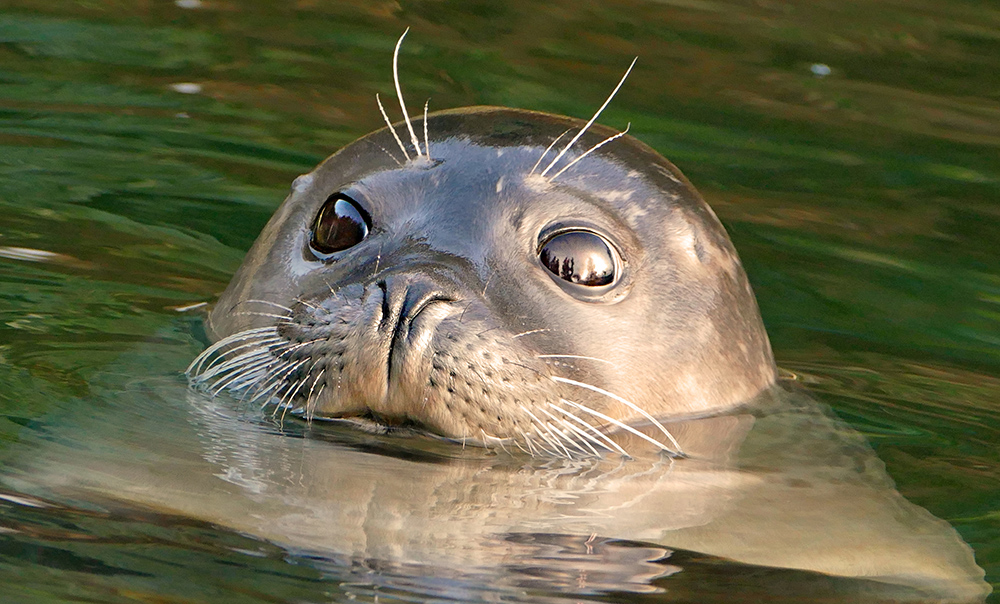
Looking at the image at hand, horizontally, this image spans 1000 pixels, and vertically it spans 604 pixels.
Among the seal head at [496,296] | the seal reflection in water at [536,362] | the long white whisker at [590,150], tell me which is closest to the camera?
the seal reflection in water at [536,362]

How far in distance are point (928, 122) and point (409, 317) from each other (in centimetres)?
475

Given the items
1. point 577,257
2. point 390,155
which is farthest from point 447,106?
point 577,257

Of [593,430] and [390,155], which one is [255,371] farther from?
[593,430]

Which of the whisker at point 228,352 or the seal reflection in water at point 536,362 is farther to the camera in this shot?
the whisker at point 228,352

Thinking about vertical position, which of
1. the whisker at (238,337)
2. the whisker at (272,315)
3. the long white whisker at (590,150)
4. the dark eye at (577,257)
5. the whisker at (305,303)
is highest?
the long white whisker at (590,150)

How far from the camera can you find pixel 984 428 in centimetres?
471

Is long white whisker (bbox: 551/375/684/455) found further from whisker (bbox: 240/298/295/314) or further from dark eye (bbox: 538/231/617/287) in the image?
whisker (bbox: 240/298/295/314)

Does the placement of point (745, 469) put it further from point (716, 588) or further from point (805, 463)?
point (716, 588)

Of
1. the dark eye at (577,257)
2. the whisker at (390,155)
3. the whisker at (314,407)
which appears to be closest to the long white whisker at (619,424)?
the dark eye at (577,257)

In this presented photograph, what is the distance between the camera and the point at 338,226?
170 inches

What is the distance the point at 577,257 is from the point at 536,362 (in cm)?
38

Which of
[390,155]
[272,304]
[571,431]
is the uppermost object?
[390,155]

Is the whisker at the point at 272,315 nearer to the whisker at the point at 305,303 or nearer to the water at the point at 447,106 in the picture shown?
the whisker at the point at 305,303

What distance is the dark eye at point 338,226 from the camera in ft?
14.0
